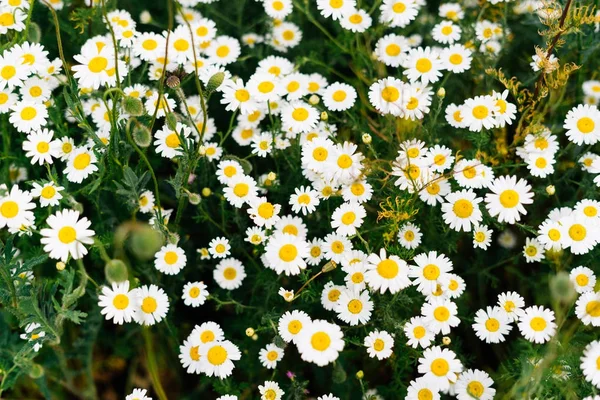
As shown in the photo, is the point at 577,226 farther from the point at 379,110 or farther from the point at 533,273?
the point at 379,110

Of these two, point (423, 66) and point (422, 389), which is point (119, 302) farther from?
point (423, 66)

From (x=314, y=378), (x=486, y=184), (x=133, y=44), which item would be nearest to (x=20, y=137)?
(x=133, y=44)

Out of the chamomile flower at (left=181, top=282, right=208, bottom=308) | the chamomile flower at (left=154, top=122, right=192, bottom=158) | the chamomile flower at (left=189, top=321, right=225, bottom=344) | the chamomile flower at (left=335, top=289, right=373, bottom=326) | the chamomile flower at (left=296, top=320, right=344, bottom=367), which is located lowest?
the chamomile flower at (left=296, top=320, right=344, bottom=367)

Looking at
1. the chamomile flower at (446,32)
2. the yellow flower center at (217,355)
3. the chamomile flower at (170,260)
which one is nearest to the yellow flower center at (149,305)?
the chamomile flower at (170,260)

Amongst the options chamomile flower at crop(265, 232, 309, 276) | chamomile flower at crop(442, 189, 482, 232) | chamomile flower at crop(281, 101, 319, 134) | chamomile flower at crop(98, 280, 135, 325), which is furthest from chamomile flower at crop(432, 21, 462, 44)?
chamomile flower at crop(98, 280, 135, 325)

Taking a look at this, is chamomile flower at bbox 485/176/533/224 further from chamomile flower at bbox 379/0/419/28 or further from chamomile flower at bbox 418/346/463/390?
chamomile flower at bbox 379/0/419/28

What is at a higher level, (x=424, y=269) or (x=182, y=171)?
(x=182, y=171)
